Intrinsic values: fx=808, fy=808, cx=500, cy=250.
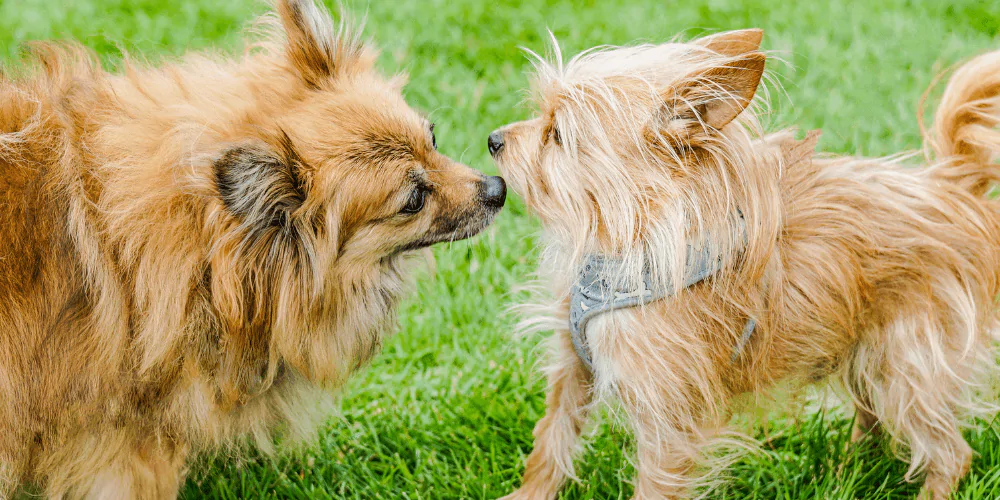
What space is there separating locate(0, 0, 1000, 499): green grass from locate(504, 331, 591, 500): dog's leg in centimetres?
19

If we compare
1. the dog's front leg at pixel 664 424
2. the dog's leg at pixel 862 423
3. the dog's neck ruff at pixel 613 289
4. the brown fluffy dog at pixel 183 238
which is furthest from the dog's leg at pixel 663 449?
the dog's leg at pixel 862 423

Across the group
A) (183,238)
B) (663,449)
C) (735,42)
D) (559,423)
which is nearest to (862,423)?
(663,449)

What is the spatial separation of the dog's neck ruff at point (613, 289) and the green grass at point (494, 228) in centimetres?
84

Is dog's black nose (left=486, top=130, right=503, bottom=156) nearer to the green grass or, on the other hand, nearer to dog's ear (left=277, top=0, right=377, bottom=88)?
dog's ear (left=277, top=0, right=377, bottom=88)

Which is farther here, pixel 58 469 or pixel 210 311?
Result: pixel 58 469

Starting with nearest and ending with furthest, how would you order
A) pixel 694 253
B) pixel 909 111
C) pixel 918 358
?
1. pixel 694 253
2. pixel 918 358
3. pixel 909 111

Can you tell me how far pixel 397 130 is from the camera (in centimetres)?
257

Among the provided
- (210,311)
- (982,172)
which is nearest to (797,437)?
(982,172)

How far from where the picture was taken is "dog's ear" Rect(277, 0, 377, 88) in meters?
2.60

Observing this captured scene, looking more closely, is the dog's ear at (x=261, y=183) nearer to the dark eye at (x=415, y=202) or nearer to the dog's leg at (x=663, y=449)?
the dark eye at (x=415, y=202)

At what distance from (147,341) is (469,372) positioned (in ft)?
6.03

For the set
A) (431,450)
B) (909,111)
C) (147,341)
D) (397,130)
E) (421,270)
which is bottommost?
(431,450)

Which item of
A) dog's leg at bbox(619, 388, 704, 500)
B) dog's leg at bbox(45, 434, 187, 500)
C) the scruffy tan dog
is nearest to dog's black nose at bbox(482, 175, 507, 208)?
the scruffy tan dog

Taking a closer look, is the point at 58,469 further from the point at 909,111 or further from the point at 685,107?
the point at 909,111
